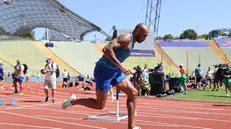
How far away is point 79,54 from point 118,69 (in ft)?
160

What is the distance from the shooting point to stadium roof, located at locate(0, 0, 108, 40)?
6475 centimetres

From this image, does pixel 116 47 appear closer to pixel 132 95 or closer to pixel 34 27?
pixel 132 95

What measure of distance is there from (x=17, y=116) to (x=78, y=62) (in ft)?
138

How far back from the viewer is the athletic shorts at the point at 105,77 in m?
6.45

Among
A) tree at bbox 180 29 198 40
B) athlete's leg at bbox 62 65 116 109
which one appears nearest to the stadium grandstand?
athlete's leg at bbox 62 65 116 109

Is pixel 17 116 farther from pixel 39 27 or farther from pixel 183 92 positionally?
pixel 39 27

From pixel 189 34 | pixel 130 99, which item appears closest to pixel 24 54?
pixel 130 99

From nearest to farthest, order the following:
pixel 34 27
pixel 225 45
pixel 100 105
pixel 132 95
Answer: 1. pixel 132 95
2. pixel 100 105
3. pixel 225 45
4. pixel 34 27

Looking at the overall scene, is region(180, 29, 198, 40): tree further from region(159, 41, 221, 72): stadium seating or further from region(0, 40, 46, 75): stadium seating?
region(0, 40, 46, 75): stadium seating

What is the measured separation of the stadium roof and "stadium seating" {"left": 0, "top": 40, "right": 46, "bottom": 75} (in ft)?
33.7

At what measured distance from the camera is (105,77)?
648cm

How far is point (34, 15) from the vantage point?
73.2m

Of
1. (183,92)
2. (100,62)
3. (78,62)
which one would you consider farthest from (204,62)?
(100,62)

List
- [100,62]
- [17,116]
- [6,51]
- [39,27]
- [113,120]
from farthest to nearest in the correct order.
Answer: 1. [39,27]
2. [6,51]
3. [17,116]
4. [113,120]
5. [100,62]
